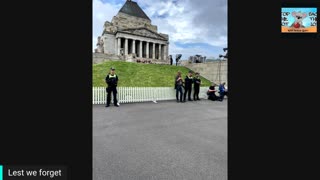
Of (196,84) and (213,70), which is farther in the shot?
→ (213,70)

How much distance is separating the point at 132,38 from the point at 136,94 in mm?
42392

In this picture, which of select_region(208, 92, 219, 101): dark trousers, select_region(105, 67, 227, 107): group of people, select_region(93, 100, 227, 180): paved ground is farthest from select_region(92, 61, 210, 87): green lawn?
select_region(93, 100, 227, 180): paved ground

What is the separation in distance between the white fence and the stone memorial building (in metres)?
33.0

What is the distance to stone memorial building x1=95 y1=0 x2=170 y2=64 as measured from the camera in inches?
1917

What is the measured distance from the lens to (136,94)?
10.9 metres

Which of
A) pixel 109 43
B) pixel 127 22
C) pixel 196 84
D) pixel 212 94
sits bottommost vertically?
pixel 212 94

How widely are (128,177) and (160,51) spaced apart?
2151 inches

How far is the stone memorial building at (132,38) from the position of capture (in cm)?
4869

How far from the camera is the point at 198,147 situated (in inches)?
141

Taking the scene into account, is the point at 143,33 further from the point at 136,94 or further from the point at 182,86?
the point at 136,94
